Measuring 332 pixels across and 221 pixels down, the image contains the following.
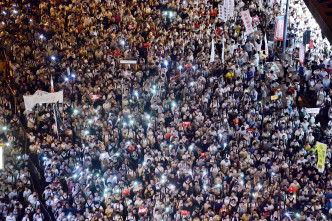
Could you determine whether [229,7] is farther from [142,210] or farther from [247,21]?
[142,210]

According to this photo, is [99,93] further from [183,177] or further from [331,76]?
[331,76]

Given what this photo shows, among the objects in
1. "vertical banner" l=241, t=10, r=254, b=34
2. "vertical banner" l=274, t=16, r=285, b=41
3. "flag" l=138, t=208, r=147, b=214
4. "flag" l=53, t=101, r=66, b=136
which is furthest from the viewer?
"vertical banner" l=274, t=16, r=285, b=41

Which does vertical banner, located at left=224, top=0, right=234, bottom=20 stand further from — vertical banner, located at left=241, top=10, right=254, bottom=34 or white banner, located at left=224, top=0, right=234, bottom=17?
vertical banner, located at left=241, top=10, right=254, bottom=34

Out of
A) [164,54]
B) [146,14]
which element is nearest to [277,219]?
[164,54]

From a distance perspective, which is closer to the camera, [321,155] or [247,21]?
[321,155]

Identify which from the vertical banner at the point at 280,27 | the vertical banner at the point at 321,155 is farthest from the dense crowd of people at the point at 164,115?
the vertical banner at the point at 280,27

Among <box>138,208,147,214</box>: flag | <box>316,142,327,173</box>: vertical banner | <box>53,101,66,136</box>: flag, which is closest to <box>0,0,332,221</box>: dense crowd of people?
<box>138,208,147,214</box>: flag

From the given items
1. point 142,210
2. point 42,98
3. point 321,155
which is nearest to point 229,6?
point 321,155

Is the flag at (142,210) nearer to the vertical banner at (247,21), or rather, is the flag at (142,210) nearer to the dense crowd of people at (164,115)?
the dense crowd of people at (164,115)

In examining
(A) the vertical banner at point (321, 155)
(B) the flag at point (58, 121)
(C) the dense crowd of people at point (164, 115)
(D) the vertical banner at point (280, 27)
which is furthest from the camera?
(D) the vertical banner at point (280, 27)
